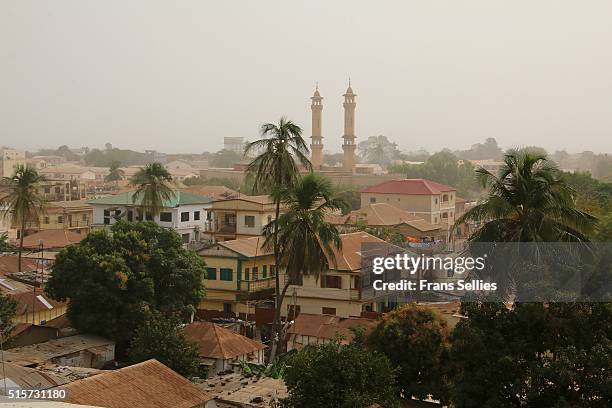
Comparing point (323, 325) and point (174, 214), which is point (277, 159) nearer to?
point (323, 325)

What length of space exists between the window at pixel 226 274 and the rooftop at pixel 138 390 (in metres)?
11.6

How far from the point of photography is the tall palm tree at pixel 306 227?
20078mm

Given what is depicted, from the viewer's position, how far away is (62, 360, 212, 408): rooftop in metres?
13.1

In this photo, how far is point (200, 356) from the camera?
18672mm

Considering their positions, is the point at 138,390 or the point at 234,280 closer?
the point at 138,390

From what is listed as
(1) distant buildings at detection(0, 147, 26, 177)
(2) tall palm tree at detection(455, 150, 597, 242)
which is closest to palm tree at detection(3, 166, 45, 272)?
(2) tall palm tree at detection(455, 150, 597, 242)

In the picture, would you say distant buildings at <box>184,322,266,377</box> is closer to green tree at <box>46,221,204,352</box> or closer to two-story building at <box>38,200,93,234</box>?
green tree at <box>46,221,204,352</box>

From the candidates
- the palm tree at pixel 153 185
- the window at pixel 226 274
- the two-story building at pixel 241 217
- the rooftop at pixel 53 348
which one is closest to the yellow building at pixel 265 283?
the window at pixel 226 274

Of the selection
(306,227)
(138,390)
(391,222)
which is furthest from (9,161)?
(138,390)

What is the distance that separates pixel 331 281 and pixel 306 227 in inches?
212

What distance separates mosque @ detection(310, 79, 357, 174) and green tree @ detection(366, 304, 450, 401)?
6516 centimetres

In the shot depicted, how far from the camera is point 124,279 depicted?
802 inches

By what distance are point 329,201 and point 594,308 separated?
925 cm

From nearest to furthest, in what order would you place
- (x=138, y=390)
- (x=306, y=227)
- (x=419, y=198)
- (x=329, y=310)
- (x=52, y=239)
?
1. (x=138, y=390)
2. (x=306, y=227)
3. (x=329, y=310)
4. (x=52, y=239)
5. (x=419, y=198)
